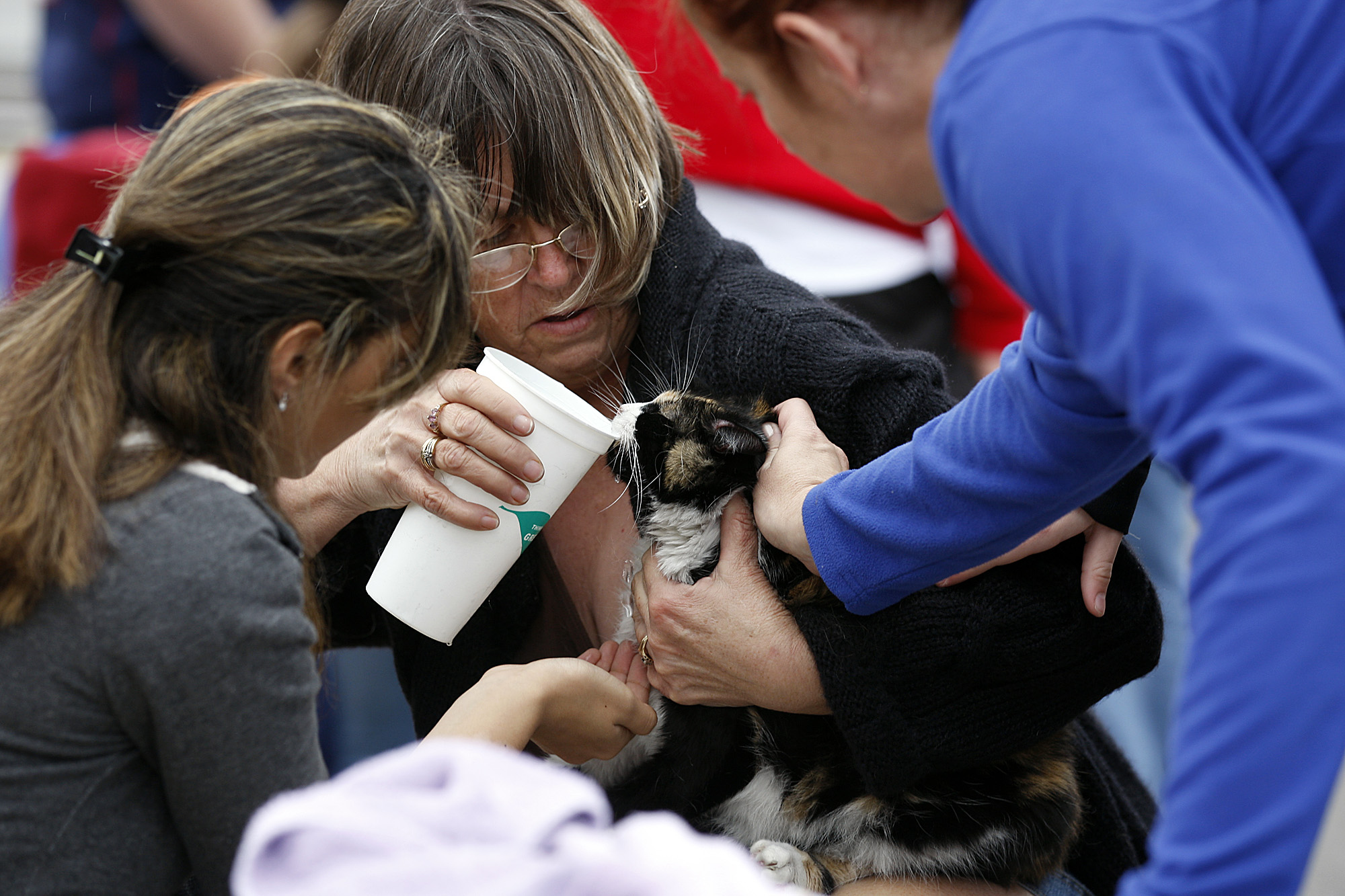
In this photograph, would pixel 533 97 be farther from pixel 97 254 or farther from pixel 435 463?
pixel 97 254

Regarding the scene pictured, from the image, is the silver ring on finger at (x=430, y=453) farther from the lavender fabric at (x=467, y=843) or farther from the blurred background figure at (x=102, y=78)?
the blurred background figure at (x=102, y=78)

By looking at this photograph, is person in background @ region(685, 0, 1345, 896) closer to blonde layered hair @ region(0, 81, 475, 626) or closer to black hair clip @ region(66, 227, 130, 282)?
blonde layered hair @ region(0, 81, 475, 626)

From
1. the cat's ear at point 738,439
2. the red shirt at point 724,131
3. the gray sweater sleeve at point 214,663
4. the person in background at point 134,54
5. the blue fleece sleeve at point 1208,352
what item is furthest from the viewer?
the person in background at point 134,54

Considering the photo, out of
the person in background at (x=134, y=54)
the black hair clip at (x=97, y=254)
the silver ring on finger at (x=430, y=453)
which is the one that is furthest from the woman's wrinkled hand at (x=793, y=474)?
the person in background at (x=134, y=54)

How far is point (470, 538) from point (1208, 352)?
869mm

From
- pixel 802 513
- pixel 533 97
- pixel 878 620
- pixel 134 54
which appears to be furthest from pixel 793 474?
pixel 134 54

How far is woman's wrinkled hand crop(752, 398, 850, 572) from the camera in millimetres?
1309

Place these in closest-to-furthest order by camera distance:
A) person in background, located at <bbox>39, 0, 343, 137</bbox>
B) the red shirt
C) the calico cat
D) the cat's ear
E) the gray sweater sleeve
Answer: the gray sweater sleeve
the calico cat
the cat's ear
the red shirt
person in background, located at <bbox>39, 0, 343, 137</bbox>

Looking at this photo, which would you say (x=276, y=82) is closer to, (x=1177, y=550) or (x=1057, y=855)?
(x=1057, y=855)

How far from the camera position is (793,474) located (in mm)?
1354

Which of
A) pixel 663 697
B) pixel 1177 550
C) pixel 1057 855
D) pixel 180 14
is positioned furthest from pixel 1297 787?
pixel 180 14

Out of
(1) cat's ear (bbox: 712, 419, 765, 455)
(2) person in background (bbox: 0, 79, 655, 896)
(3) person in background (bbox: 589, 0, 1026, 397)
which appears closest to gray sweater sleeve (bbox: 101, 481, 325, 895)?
(2) person in background (bbox: 0, 79, 655, 896)

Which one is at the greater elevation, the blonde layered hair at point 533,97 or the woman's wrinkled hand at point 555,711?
the blonde layered hair at point 533,97

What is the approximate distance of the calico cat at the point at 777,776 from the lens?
136cm
